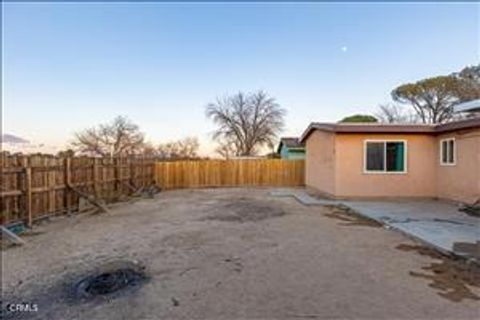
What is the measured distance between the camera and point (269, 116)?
46000 millimetres

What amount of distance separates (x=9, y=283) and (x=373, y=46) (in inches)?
590

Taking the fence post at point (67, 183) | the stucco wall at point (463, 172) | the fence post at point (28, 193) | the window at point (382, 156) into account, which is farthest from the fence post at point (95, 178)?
the stucco wall at point (463, 172)

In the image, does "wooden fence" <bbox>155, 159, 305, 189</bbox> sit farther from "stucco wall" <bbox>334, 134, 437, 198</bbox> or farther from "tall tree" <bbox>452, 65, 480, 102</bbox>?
"tall tree" <bbox>452, 65, 480, 102</bbox>

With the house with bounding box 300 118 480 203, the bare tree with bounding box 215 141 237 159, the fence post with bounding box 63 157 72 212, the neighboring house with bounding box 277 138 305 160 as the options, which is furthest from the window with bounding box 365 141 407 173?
the bare tree with bounding box 215 141 237 159

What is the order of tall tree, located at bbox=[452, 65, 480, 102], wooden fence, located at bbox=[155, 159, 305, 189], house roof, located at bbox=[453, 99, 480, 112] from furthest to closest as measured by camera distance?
tall tree, located at bbox=[452, 65, 480, 102], wooden fence, located at bbox=[155, 159, 305, 189], house roof, located at bbox=[453, 99, 480, 112]

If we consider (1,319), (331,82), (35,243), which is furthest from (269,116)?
(1,319)

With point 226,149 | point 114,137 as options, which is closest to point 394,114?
point 226,149

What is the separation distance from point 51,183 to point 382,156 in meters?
11.2

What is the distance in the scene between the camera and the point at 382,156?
47.8 feet

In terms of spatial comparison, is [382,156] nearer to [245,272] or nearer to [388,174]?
[388,174]

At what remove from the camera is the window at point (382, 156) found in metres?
14.5

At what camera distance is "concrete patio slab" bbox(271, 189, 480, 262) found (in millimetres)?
6801

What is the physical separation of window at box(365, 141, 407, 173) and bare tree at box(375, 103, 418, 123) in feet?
67.8

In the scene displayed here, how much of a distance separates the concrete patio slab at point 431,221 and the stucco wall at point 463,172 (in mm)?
462
